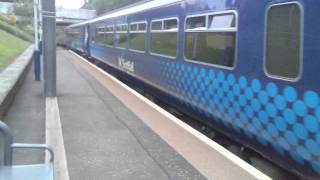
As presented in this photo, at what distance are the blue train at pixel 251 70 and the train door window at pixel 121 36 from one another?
5.33 metres

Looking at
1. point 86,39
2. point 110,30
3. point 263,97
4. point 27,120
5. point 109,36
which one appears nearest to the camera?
point 263,97

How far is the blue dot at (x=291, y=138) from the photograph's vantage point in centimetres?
569

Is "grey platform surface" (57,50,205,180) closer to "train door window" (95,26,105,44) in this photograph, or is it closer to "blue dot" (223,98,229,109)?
"blue dot" (223,98,229,109)

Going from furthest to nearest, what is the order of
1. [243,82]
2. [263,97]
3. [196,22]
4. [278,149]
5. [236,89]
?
[196,22] < [236,89] < [243,82] < [263,97] < [278,149]

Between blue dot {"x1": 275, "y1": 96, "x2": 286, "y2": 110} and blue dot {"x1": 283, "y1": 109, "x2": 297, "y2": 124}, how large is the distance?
0.08 m

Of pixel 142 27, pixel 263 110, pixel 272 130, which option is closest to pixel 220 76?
pixel 263 110

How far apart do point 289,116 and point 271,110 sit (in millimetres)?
408

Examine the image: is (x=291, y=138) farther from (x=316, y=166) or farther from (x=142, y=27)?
(x=142, y=27)

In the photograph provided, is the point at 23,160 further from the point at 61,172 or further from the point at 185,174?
the point at 185,174

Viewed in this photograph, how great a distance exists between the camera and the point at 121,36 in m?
17.6

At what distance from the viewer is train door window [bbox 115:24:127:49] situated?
55.3 feet

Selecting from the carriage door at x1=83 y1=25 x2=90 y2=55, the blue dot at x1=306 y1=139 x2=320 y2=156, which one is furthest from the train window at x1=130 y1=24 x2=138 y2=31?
the carriage door at x1=83 y1=25 x2=90 y2=55

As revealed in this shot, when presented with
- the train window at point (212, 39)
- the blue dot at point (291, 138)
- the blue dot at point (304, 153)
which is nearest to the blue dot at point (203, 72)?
the train window at point (212, 39)

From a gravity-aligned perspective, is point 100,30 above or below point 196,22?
below
